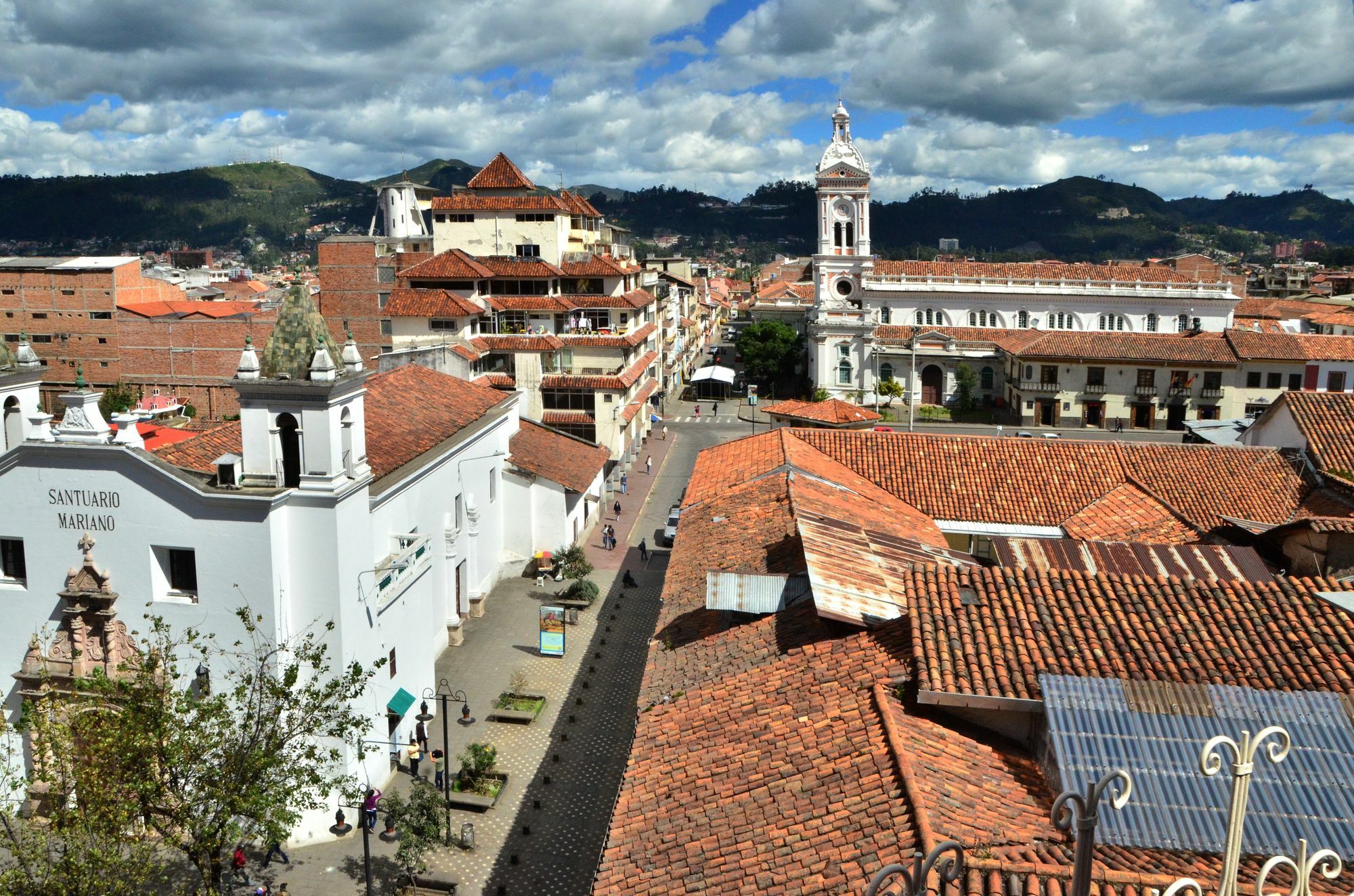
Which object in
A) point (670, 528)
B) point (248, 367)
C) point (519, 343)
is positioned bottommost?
point (670, 528)

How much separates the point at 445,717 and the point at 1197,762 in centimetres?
1384

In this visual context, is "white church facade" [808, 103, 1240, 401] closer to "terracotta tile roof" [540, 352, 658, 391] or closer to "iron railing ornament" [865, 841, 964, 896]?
"terracotta tile roof" [540, 352, 658, 391]

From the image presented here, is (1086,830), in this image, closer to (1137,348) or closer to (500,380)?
(500,380)

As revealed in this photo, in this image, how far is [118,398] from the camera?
2360 inches

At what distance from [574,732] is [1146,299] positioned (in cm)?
6312

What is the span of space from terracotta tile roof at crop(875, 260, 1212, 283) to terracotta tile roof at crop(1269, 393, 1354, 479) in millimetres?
48738

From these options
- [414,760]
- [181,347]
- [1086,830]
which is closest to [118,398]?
[181,347]

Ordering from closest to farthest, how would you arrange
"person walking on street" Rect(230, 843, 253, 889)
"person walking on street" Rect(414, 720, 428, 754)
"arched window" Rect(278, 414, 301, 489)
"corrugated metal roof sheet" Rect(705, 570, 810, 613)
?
"corrugated metal roof sheet" Rect(705, 570, 810, 613) < "person walking on street" Rect(230, 843, 253, 889) < "arched window" Rect(278, 414, 301, 489) < "person walking on street" Rect(414, 720, 428, 754)

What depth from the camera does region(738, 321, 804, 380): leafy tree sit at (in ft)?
251

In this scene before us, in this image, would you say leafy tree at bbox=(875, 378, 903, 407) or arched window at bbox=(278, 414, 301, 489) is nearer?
arched window at bbox=(278, 414, 301, 489)

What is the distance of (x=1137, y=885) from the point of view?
815 cm

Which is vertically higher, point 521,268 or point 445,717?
point 521,268

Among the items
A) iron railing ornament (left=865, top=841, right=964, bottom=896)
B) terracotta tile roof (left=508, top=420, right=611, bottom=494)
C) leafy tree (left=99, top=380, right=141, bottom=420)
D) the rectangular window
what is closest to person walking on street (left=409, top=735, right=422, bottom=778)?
the rectangular window

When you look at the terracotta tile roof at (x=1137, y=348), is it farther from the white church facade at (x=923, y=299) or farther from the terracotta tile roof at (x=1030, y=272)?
the terracotta tile roof at (x=1030, y=272)
